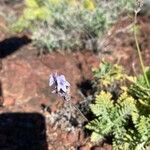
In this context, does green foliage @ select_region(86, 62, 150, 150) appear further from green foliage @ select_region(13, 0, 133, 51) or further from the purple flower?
green foliage @ select_region(13, 0, 133, 51)

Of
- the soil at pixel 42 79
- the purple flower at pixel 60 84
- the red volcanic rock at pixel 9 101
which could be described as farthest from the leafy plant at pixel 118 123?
the red volcanic rock at pixel 9 101

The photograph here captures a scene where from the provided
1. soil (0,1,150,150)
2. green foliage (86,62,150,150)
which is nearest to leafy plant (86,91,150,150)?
green foliage (86,62,150,150)

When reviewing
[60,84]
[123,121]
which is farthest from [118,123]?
[60,84]

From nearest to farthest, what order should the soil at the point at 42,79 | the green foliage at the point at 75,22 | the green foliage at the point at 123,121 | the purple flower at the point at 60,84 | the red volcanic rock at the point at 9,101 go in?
the purple flower at the point at 60,84 < the green foliage at the point at 123,121 < the soil at the point at 42,79 < the red volcanic rock at the point at 9,101 < the green foliage at the point at 75,22

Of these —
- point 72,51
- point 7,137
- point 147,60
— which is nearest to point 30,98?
point 7,137

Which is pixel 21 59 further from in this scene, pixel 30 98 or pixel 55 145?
pixel 55 145

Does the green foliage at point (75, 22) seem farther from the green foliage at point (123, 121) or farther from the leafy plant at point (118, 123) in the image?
the leafy plant at point (118, 123)
